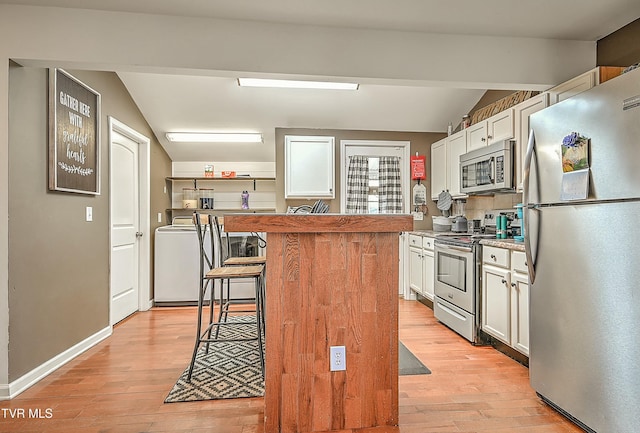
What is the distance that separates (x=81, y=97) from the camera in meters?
3.11

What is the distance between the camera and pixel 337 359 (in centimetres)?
188

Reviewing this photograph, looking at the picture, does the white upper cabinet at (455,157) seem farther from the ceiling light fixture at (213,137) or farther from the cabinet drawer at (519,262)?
the ceiling light fixture at (213,137)

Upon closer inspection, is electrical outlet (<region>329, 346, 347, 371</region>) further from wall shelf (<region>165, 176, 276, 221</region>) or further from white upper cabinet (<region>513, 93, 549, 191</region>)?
wall shelf (<region>165, 176, 276, 221</region>)

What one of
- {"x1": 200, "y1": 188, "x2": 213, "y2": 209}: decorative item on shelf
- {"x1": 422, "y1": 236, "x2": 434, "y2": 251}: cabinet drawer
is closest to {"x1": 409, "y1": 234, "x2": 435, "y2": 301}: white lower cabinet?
{"x1": 422, "y1": 236, "x2": 434, "y2": 251}: cabinet drawer

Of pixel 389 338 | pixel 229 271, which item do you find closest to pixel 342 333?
pixel 389 338

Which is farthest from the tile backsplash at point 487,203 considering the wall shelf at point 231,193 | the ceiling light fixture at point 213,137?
the ceiling light fixture at point 213,137

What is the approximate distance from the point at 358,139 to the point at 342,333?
351cm

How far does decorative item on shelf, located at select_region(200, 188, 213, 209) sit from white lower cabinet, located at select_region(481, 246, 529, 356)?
3612 millimetres

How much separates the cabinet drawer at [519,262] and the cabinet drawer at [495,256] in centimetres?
7

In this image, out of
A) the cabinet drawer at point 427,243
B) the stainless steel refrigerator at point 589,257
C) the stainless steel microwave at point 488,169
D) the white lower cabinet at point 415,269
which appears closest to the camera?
the stainless steel refrigerator at point 589,257

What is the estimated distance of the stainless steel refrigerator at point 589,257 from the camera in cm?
166

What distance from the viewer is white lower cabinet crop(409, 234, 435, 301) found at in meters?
4.23

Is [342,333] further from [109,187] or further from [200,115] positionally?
[200,115]

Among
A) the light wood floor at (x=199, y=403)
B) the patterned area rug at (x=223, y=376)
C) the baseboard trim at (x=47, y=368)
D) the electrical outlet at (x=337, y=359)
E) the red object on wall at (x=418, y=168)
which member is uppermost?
the red object on wall at (x=418, y=168)
